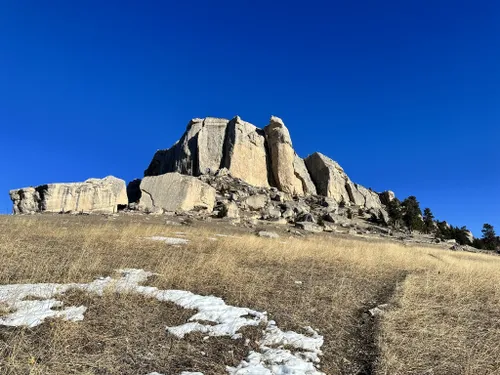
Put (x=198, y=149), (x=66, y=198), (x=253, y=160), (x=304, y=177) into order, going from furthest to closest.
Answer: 1. (x=304, y=177)
2. (x=253, y=160)
3. (x=198, y=149)
4. (x=66, y=198)

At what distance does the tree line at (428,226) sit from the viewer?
60031 mm

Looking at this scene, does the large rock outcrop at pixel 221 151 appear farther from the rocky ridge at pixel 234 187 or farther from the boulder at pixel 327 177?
the boulder at pixel 327 177

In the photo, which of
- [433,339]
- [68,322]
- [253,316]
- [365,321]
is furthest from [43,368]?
[433,339]

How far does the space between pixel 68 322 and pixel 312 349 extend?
3.90m

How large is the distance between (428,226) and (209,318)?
71098 millimetres

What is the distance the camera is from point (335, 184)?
68.6 m

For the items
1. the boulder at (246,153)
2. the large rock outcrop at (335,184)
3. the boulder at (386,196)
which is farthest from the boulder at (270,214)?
the boulder at (386,196)

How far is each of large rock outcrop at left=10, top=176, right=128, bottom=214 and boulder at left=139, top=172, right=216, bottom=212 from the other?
4.09m

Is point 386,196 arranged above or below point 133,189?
above

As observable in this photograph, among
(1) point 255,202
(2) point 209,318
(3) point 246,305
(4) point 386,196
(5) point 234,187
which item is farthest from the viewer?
(4) point 386,196

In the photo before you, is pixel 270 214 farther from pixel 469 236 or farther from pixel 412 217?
pixel 469 236

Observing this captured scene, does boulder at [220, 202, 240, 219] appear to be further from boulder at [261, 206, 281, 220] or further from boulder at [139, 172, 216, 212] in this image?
boulder at [139, 172, 216, 212]

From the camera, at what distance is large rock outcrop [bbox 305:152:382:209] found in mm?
67938

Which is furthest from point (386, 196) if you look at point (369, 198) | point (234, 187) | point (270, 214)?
point (270, 214)
